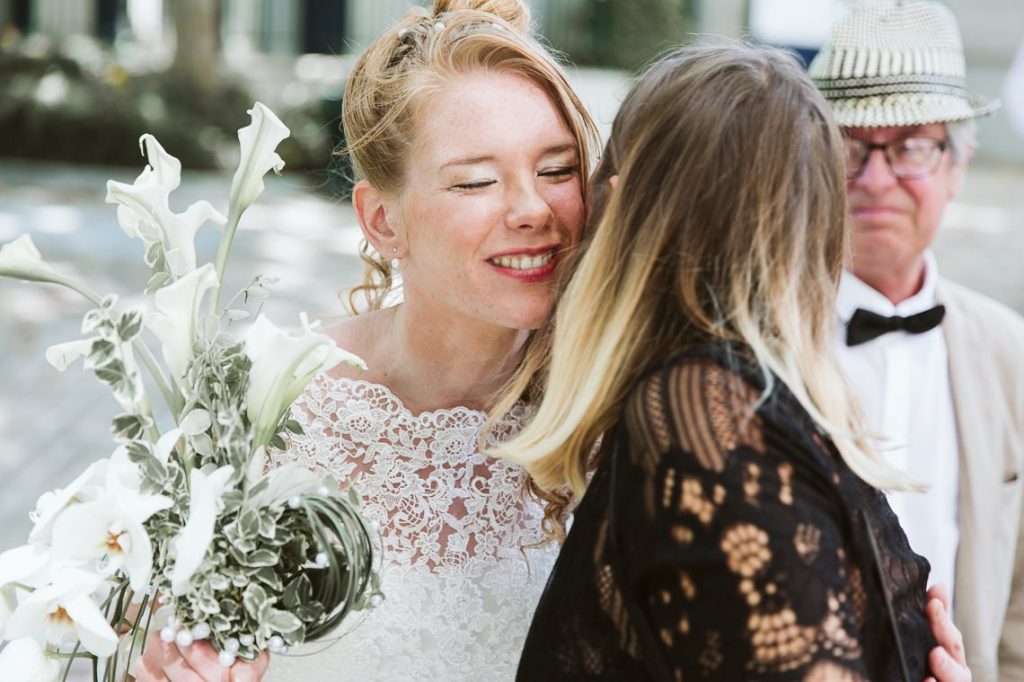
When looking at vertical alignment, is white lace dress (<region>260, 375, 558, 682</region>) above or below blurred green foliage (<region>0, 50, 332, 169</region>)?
above

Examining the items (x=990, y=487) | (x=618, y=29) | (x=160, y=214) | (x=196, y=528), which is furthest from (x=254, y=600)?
(x=618, y=29)

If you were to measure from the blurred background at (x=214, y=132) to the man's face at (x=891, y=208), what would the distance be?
0.56 meters

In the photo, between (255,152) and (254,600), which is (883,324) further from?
(254,600)

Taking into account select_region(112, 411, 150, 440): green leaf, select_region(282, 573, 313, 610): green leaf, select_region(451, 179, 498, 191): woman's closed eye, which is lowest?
select_region(282, 573, 313, 610): green leaf

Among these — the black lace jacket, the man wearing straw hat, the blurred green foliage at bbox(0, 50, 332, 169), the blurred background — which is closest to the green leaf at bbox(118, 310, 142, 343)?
the black lace jacket

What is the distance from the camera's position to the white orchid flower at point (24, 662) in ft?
5.95

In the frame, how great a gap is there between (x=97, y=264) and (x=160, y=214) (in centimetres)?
857

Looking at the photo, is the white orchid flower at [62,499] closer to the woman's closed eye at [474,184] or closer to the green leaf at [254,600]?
the green leaf at [254,600]

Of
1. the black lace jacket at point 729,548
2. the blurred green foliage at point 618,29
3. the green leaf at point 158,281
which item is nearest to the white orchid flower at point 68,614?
the green leaf at point 158,281

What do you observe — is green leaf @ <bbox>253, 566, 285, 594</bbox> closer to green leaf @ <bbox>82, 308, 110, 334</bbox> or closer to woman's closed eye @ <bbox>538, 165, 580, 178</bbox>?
green leaf @ <bbox>82, 308, 110, 334</bbox>

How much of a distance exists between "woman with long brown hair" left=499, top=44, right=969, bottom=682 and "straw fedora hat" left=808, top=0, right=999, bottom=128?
5.17 ft

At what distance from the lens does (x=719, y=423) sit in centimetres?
149

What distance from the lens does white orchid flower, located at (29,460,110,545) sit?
5.88ft

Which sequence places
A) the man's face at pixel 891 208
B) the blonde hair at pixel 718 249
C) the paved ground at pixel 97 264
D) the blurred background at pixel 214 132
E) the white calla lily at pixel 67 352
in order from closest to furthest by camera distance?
1. the blonde hair at pixel 718 249
2. the white calla lily at pixel 67 352
3. the man's face at pixel 891 208
4. the paved ground at pixel 97 264
5. the blurred background at pixel 214 132
